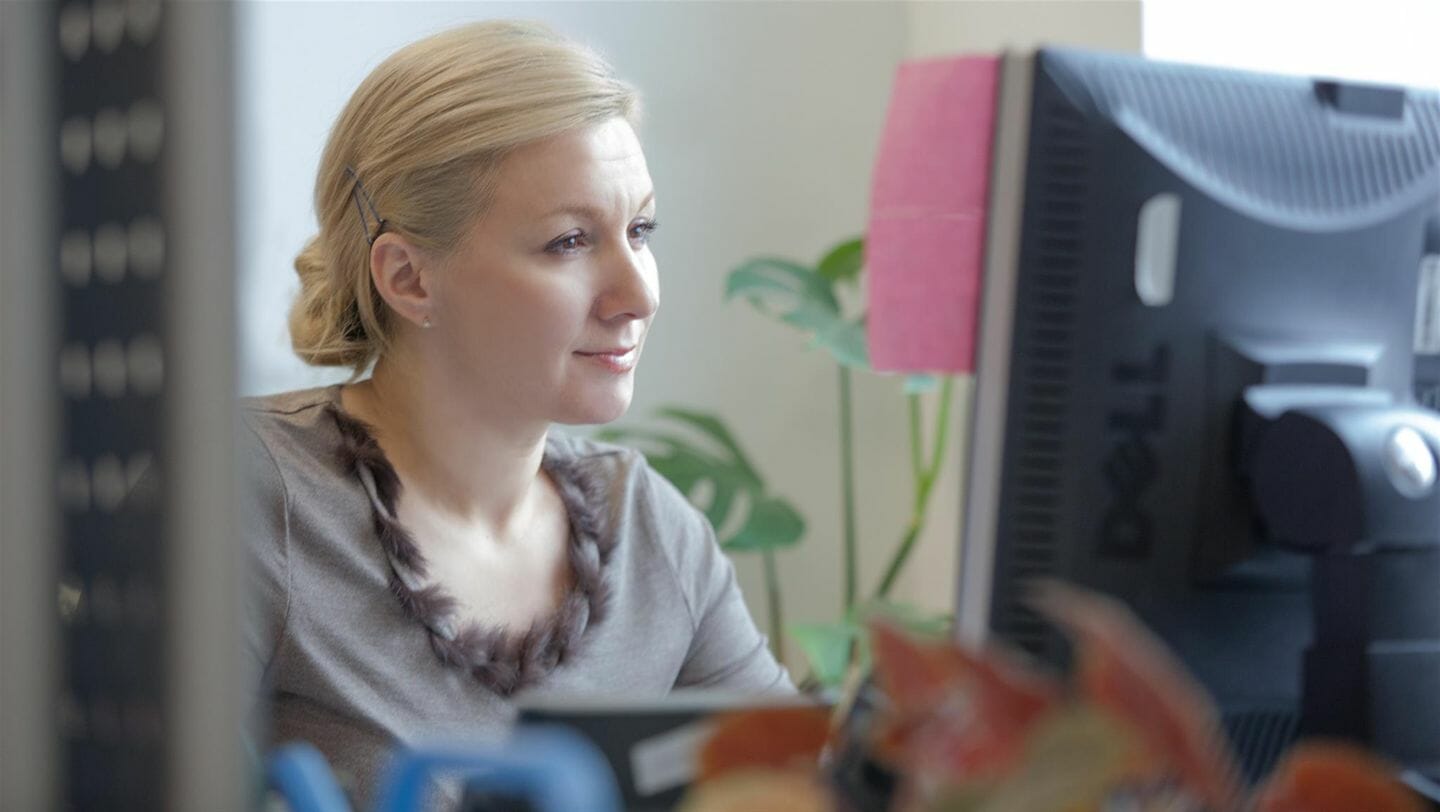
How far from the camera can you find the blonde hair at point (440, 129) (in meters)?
1.51

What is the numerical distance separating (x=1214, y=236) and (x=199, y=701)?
610mm

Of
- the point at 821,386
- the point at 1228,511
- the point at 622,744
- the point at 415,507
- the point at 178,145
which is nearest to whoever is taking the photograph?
the point at 178,145

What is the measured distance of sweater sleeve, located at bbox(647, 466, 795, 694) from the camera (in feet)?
5.11

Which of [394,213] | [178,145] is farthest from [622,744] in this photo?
[394,213]

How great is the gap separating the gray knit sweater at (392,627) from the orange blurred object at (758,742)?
0.86m

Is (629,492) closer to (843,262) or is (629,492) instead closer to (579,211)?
(579,211)

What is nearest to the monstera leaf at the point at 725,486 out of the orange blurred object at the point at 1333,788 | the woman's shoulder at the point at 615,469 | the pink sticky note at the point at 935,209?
the woman's shoulder at the point at 615,469

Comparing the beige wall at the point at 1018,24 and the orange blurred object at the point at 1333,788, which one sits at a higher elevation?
the beige wall at the point at 1018,24

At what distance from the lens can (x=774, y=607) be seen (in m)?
2.76

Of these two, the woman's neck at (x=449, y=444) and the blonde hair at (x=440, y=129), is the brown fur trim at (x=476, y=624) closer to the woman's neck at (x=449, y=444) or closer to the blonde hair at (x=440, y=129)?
the woman's neck at (x=449, y=444)

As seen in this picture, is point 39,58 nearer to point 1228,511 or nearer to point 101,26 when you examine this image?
point 101,26

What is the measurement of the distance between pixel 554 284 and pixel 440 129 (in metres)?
0.19

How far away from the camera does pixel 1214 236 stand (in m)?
0.83


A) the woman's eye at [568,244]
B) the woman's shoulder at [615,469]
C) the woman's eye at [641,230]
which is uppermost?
the woman's eye at [641,230]
